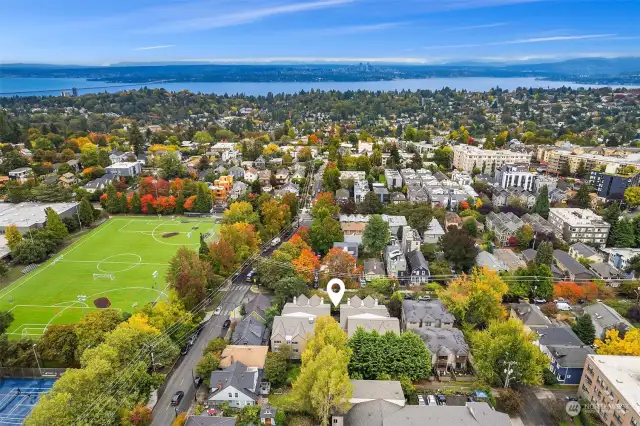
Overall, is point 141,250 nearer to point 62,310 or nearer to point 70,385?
point 62,310

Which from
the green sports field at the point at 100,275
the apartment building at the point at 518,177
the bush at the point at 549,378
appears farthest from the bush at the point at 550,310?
the apartment building at the point at 518,177

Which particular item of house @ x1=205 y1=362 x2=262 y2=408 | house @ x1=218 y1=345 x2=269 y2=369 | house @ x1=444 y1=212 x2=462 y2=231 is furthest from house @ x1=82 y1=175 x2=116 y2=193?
house @ x1=444 y1=212 x2=462 y2=231

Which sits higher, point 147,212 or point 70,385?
point 70,385

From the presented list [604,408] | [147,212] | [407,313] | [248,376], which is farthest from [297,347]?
[147,212]

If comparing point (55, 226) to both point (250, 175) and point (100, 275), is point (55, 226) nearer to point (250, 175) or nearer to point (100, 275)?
point (100, 275)

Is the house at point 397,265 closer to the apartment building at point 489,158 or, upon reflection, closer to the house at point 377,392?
the house at point 377,392

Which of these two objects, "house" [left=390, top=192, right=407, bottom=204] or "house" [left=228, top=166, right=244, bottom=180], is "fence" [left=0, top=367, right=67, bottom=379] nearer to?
"house" [left=390, top=192, right=407, bottom=204]

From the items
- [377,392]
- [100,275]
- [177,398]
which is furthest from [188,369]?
[100,275]
